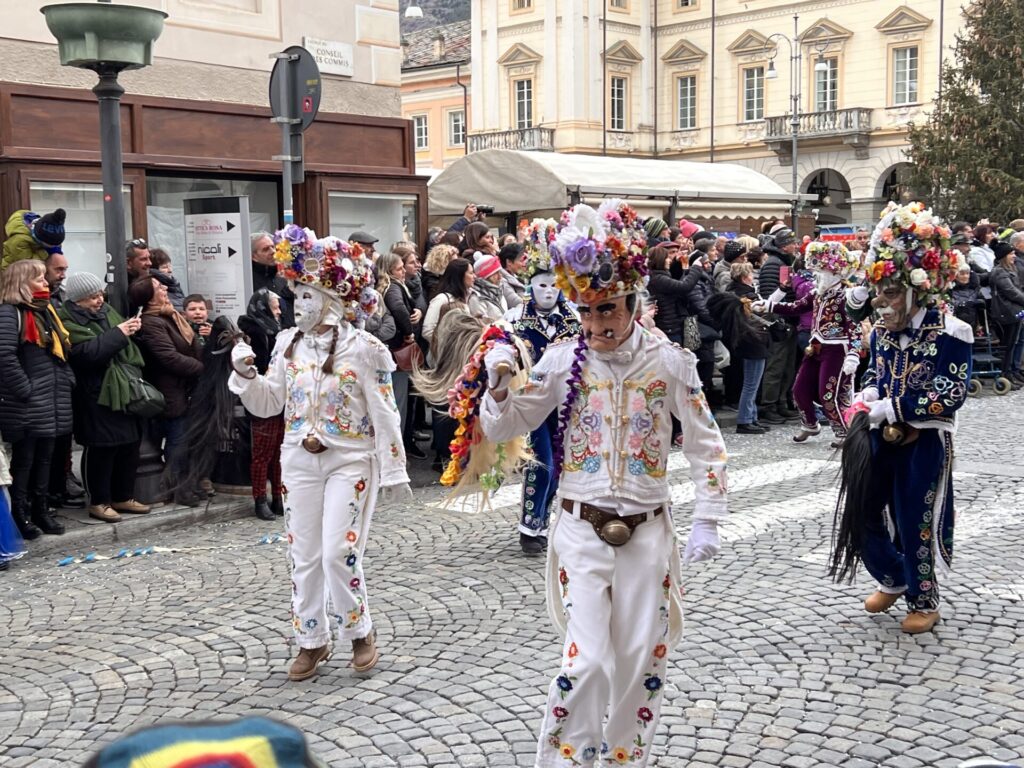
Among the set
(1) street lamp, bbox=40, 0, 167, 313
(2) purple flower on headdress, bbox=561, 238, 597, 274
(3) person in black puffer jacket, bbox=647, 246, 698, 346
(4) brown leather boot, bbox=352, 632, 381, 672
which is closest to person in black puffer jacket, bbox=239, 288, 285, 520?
(1) street lamp, bbox=40, 0, 167, 313

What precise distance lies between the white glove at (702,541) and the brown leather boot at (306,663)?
2151 mm

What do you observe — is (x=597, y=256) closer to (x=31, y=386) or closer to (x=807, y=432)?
(x=31, y=386)

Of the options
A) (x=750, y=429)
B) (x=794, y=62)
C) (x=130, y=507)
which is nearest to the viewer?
(x=130, y=507)

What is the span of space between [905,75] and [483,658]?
4551cm

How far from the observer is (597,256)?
13.6 feet

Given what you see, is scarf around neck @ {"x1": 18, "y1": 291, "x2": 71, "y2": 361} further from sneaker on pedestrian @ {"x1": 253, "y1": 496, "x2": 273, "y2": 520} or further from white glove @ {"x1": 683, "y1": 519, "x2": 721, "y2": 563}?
white glove @ {"x1": 683, "y1": 519, "x2": 721, "y2": 563}

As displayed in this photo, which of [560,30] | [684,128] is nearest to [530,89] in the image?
[560,30]

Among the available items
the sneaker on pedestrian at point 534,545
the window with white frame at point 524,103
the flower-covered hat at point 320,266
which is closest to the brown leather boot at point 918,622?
the sneaker on pedestrian at point 534,545

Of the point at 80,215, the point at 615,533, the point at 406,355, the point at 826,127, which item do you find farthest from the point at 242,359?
the point at 826,127

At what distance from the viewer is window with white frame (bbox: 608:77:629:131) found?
171ft

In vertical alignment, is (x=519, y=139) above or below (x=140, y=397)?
above

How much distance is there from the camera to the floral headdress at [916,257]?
6.11 meters

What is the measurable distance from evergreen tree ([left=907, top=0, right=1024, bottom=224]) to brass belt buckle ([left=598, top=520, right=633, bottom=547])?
31.0 m

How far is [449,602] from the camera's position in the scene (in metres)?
6.78
